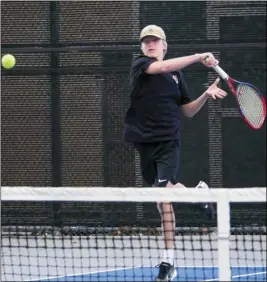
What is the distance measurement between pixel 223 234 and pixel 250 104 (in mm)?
2142

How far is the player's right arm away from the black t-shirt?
8.8 inches

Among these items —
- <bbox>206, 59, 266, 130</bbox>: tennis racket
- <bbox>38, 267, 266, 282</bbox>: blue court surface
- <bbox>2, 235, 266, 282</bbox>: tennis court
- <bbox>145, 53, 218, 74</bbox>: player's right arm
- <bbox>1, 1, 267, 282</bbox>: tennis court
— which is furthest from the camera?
<bbox>1, 1, 267, 282</bbox>: tennis court

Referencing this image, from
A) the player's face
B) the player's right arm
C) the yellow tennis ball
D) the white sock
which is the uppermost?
the yellow tennis ball

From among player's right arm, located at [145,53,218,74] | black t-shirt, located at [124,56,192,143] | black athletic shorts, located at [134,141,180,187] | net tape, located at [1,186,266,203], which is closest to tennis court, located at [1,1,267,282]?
black athletic shorts, located at [134,141,180,187]

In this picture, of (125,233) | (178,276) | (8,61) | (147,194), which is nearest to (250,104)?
(178,276)

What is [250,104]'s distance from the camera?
6195mm

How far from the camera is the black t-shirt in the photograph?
19.0ft

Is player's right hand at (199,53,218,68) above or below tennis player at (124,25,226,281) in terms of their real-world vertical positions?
above

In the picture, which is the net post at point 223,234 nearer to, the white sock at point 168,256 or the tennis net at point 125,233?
the tennis net at point 125,233

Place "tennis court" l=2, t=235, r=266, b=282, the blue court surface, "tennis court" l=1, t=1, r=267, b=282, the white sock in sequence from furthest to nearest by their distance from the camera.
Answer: "tennis court" l=1, t=1, r=267, b=282, "tennis court" l=2, t=235, r=266, b=282, the blue court surface, the white sock

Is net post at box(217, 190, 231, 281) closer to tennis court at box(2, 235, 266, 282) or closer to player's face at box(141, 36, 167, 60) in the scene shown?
tennis court at box(2, 235, 266, 282)

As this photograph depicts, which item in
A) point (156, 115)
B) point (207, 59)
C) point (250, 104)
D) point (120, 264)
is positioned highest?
point (207, 59)

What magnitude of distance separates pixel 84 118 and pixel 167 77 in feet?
7.93

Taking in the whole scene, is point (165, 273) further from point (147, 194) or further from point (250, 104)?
point (250, 104)
